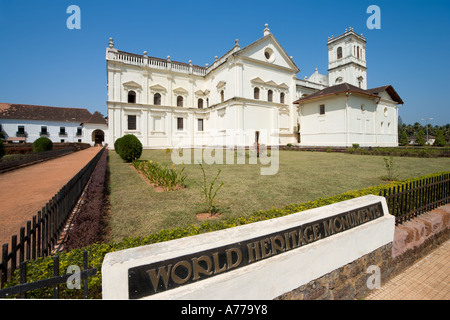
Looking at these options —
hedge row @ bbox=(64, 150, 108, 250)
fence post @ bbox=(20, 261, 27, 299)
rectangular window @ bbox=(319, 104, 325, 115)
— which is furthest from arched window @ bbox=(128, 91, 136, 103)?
fence post @ bbox=(20, 261, 27, 299)

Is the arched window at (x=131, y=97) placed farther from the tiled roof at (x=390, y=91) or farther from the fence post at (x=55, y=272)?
the tiled roof at (x=390, y=91)

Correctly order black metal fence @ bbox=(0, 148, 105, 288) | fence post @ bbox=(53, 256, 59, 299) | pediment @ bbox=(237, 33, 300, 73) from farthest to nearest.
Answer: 1. pediment @ bbox=(237, 33, 300, 73)
2. black metal fence @ bbox=(0, 148, 105, 288)
3. fence post @ bbox=(53, 256, 59, 299)

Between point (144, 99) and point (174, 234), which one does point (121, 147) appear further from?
point (144, 99)

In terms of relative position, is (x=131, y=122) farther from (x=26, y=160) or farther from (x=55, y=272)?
(x=55, y=272)

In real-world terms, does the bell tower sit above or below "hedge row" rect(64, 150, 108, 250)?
above

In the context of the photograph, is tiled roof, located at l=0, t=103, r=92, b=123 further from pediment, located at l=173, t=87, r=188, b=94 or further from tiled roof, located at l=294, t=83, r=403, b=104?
tiled roof, located at l=294, t=83, r=403, b=104

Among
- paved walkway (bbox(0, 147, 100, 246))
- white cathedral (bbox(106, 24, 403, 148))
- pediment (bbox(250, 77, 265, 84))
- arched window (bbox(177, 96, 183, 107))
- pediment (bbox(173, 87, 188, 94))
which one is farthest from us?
arched window (bbox(177, 96, 183, 107))

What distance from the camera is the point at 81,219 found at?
3.47 m

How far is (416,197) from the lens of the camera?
4.04 meters

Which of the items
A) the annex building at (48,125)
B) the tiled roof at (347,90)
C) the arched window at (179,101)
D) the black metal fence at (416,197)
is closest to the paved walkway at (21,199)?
the black metal fence at (416,197)

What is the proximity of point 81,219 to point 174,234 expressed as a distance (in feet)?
6.92

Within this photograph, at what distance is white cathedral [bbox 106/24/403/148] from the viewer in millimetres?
24672

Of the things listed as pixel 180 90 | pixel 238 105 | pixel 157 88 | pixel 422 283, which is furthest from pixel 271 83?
pixel 422 283

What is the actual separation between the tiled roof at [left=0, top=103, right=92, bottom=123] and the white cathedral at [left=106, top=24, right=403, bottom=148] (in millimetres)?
23809
